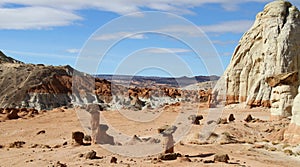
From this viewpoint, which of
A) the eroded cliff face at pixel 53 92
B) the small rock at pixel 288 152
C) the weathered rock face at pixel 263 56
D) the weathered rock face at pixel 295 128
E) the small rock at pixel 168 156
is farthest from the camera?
the eroded cliff face at pixel 53 92

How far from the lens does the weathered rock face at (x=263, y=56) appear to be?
123 ft

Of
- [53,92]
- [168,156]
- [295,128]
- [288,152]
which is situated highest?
[53,92]

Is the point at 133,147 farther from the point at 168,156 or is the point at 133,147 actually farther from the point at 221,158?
the point at 221,158

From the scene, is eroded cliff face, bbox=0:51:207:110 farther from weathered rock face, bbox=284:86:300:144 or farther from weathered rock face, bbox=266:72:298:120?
weathered rock face, bbox=284:86:300:144

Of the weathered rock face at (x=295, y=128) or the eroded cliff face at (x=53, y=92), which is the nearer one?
the weathered rock face at (x=295, y=128)

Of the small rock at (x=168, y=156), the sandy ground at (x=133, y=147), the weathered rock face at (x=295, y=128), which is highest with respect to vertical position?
the weathered rock face at (x=295, y=128)

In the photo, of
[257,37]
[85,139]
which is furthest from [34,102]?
[85,139]

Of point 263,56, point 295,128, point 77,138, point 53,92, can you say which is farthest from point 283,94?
point 53,92

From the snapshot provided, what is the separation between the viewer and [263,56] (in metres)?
39.2

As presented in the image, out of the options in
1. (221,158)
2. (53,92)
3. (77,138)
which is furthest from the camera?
(53,92)

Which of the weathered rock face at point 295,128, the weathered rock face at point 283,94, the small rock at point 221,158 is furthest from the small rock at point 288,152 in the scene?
the weathered rock face at point 283,94

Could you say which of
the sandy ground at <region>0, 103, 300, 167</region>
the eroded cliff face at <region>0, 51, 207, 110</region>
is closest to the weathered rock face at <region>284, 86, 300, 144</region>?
the sandy ground at <region>0, 103, 300, 167</region>

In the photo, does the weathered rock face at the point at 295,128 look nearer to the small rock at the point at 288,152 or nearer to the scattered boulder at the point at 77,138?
the small rock at the point at 288,152

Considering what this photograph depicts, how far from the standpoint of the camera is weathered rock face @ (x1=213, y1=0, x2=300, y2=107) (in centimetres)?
3741
